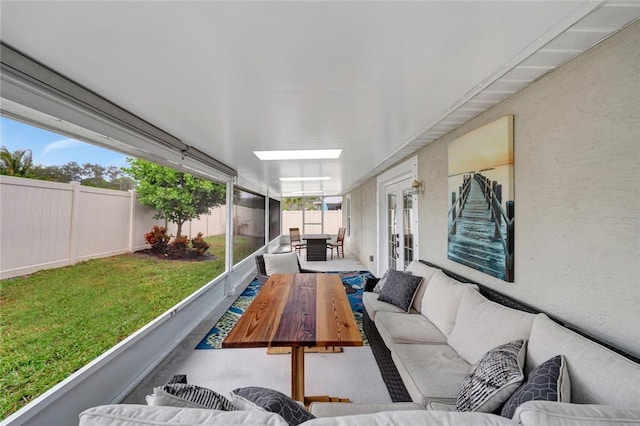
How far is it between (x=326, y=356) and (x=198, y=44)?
2789 mm

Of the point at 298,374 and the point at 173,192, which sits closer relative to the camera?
the point at 298,374

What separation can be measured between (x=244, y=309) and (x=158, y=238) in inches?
67.5

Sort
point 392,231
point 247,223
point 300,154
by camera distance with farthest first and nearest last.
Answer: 1. point 247,223
2. point 392,231
3. point 300,154

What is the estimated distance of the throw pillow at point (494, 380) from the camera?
1104 millimetres

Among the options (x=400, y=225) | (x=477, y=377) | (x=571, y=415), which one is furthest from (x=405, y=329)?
(x=400, y=225)

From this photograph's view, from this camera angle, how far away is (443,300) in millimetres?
2131

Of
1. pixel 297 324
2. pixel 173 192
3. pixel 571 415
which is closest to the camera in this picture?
pixel 571 415

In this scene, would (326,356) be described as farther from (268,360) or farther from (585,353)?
(585,353)

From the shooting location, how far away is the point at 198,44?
3.96 feet

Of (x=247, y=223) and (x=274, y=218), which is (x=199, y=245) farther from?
(x=274, y=218)

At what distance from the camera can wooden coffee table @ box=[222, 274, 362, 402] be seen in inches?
62.3

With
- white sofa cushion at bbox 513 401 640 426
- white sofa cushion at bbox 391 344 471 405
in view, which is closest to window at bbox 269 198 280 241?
white sofa cushion at bbox 391 344 471 405

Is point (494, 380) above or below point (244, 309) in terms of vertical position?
above

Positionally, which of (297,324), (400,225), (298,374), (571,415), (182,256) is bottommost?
(298,374)
